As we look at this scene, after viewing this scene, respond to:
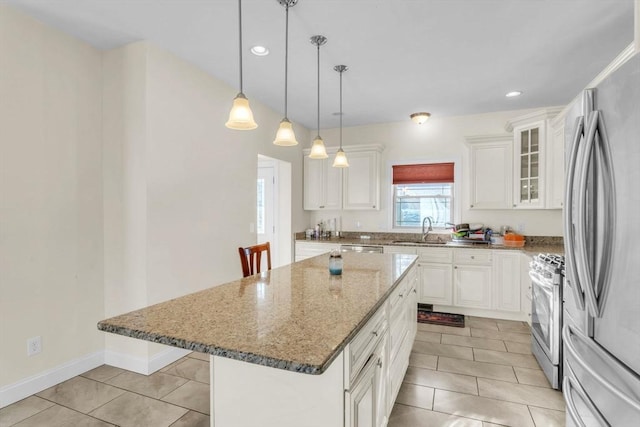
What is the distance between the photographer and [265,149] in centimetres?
415

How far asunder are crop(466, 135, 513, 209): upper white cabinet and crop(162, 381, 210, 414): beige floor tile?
→ 376 centimetres

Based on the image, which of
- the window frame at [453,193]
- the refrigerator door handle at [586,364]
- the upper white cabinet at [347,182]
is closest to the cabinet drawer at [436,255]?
the window frame at [453,193]

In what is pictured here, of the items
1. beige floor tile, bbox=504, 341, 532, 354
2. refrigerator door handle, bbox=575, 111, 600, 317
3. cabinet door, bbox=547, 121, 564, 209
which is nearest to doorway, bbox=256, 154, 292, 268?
beige floor tile, bbox=504, 341, 532, 354

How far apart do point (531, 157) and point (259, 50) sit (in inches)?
129

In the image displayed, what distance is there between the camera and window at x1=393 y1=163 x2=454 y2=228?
15.3 feet

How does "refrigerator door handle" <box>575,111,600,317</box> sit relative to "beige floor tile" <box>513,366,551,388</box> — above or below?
above

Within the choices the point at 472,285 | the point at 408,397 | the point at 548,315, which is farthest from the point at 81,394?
the point at 472,285

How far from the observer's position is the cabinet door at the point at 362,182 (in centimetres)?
475

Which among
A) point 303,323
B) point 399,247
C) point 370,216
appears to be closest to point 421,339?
point 399,247

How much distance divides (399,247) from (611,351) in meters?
3.11

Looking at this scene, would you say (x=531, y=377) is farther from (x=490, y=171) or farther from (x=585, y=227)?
(x=490, y=171)

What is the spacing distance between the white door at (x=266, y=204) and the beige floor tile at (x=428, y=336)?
253cm

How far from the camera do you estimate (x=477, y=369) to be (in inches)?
104

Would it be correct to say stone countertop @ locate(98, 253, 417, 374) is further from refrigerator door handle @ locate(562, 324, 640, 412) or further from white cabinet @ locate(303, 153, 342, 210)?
white cabinet @ locate(303, 153, 342, 210)
